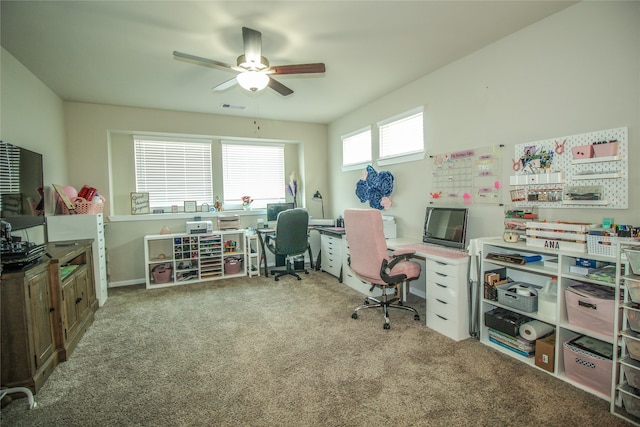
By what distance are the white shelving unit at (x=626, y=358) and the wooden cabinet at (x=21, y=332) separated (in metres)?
3.51

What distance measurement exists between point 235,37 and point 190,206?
3.07 m

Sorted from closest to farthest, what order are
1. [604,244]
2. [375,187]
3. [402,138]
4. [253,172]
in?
[604,244]
[402,138]
[375,187]
[253,172]

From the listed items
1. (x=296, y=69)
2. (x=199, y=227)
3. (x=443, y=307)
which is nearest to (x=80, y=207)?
(x=199, y=227)

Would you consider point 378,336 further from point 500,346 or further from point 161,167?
point 161,167

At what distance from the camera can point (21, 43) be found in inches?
103

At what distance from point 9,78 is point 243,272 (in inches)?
136

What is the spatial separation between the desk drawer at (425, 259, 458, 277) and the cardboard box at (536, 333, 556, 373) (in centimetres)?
73

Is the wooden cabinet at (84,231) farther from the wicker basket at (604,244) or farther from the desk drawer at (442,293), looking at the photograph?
the wicker basket at (604,244)

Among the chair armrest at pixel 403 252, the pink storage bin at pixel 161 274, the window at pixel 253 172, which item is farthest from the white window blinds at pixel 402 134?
the pink storage bin at pixel 161 274

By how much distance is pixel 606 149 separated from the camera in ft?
6.67

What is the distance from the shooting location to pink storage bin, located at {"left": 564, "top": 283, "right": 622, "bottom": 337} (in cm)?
182

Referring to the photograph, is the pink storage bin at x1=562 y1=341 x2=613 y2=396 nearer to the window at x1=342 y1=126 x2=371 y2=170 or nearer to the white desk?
the white desk

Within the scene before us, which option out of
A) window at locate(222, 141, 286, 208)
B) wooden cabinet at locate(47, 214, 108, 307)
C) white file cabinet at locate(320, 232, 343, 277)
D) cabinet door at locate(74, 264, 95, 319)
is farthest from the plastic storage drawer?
window at locate(222, 141, 286, 208)

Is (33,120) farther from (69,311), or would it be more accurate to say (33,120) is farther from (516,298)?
(516,298)
